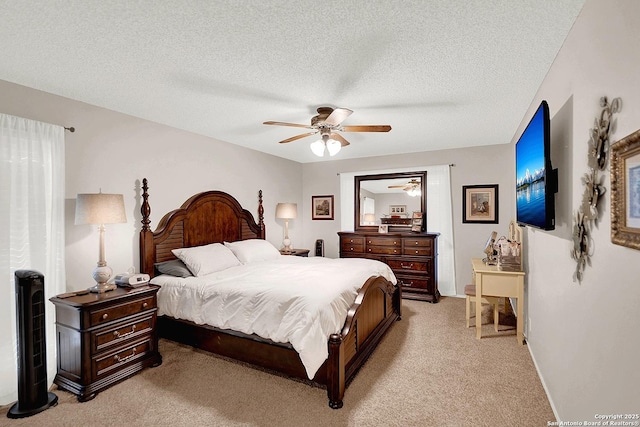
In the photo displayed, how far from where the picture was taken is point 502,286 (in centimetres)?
321

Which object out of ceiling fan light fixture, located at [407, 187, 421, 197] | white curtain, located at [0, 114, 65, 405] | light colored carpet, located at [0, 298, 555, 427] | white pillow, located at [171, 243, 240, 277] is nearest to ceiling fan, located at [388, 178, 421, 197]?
ceiling fan light fixture, located at [407, 187, 421, 197]

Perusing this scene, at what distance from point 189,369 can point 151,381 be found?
30 cm

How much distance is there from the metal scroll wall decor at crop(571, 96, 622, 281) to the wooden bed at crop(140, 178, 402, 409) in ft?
5.14

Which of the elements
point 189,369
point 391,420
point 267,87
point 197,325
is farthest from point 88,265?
point 391,420

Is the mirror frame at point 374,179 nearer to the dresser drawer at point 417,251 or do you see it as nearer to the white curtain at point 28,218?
the dresser drawer at point 417,251

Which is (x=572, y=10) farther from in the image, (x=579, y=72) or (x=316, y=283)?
(x=316, y=283)

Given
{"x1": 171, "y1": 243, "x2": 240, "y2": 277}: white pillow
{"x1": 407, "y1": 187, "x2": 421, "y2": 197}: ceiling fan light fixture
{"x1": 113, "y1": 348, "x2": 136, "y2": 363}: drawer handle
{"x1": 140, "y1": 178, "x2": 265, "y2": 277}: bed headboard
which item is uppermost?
{"x1": 407, "y1": 187, "x2": 421, "y2": 197}: ceiling fan light fixture

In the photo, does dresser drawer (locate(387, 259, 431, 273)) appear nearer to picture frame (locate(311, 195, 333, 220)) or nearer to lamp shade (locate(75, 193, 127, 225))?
picture frame (locate(311, 195, 333, 220))

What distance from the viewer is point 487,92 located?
272 cm

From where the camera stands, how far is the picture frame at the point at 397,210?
5.42 m

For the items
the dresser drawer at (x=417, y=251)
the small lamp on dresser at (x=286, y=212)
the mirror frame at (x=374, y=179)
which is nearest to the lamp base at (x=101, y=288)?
the small lamp on dresser at (x=286, y=212)

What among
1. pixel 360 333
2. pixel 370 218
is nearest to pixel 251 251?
pixel 360 333

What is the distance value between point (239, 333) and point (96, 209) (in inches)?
64.3

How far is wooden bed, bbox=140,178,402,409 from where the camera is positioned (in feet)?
7.77
